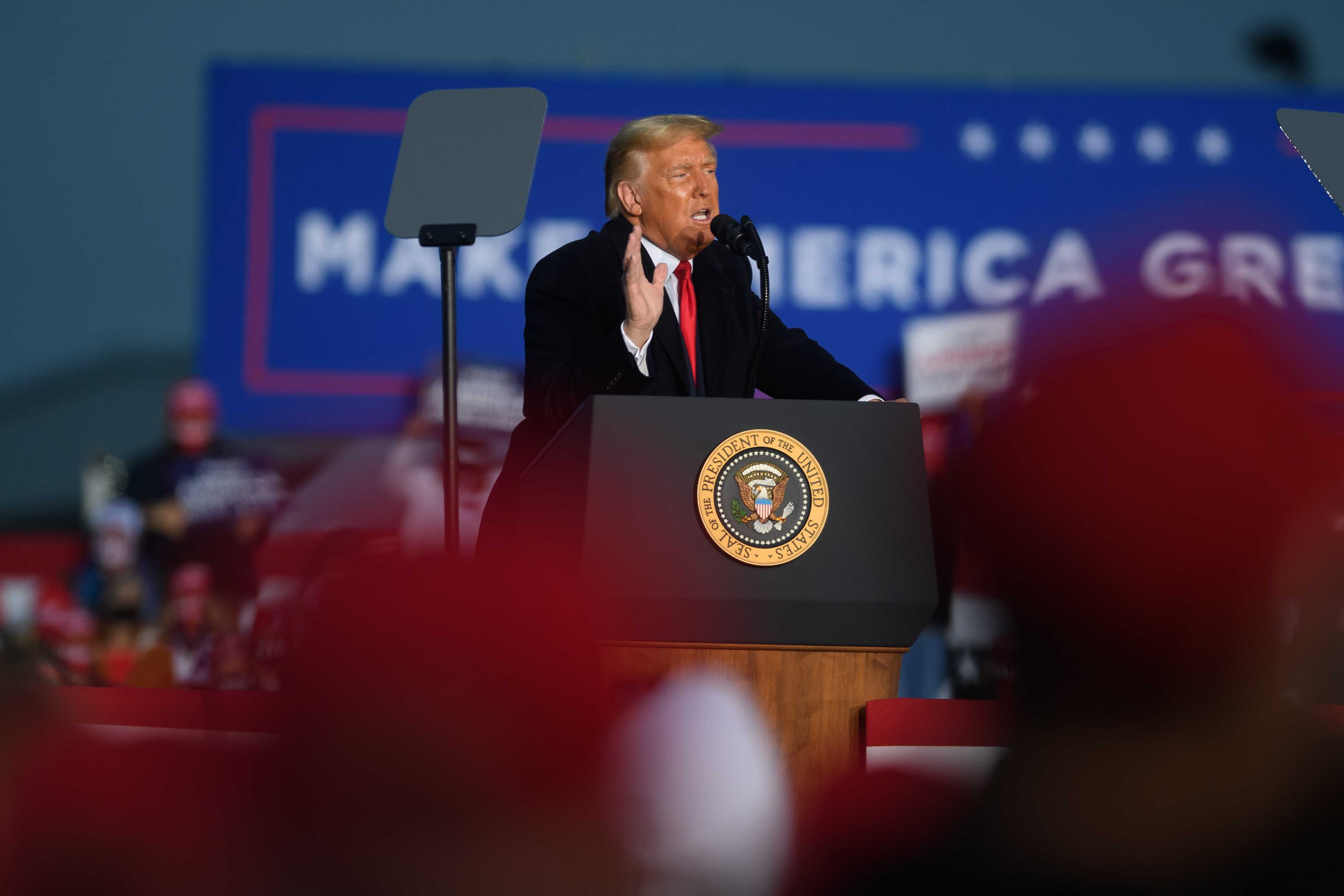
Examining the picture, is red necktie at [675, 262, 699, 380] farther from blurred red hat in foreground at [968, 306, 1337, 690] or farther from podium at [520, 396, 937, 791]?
blurred red hat in foreground at [968, 306, 1337, 690]

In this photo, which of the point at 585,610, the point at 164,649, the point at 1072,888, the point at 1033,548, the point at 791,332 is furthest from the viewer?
the point at 164,649

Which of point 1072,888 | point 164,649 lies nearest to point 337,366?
point 164,649

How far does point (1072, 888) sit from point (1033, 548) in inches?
11.4

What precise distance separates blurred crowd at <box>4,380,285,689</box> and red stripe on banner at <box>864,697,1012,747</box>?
12.3ft

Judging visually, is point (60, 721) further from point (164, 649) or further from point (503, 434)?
point (503, 434)

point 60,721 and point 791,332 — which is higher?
point 791,332

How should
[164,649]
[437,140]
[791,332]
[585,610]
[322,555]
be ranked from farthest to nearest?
[164,649], [791,332], [437,140], [585,610], [322,555]

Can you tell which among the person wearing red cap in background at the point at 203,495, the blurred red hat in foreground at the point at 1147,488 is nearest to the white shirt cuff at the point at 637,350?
the blurred red hat in foreground at the point at 1147,488

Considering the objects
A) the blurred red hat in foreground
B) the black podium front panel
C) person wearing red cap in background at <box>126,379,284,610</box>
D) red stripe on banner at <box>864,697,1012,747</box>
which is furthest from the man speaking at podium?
person wearing red cap in background at <box>126,379,284,610</box>

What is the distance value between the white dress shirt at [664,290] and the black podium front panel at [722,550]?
19 cm

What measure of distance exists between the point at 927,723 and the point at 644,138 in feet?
3.35

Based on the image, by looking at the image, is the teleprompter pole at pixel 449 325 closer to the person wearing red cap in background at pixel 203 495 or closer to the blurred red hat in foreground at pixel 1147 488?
the blurred red hat in foreground at pixel 1147 488

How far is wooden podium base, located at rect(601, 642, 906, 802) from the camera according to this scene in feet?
4.00

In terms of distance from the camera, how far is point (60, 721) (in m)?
1.12
